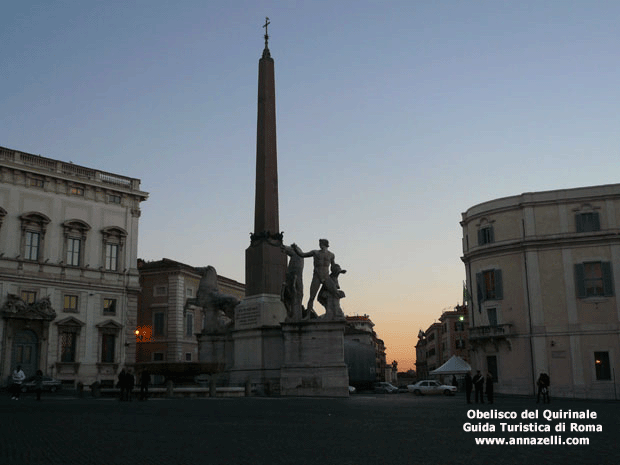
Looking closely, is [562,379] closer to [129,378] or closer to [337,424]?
[129,378]

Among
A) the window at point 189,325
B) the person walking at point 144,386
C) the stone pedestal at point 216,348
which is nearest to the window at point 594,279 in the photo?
the stone pedestal at point 216,348

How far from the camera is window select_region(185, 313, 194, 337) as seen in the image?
2247 inches

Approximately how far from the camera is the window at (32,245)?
4331 centimetres

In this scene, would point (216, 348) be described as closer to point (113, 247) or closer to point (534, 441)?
point (534, 441)

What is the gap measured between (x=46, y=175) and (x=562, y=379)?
1383 inches

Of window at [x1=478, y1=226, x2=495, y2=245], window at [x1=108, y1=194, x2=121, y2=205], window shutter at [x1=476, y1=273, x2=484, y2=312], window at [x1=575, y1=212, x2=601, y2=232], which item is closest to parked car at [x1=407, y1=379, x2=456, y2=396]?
window shutter at [x1=476, y1=273, x2=484, y2=312]

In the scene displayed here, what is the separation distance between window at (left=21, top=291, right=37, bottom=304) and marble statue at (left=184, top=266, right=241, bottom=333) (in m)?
19.3

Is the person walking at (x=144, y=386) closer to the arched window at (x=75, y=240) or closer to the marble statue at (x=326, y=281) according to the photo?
the marble statue at (x=326, y=281)

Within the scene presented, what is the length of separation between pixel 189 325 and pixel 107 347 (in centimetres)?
1179

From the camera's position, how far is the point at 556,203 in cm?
4131

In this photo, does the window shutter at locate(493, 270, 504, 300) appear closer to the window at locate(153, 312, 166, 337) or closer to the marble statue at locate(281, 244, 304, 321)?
the marble statue at locate(281, 244, 304, 321)

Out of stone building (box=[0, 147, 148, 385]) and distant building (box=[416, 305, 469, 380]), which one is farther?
distant building (box=[416, 305, 469, 380])

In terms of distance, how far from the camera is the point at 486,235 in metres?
44.3

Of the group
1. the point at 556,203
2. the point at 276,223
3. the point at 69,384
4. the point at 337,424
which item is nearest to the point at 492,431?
the point at 337,424
